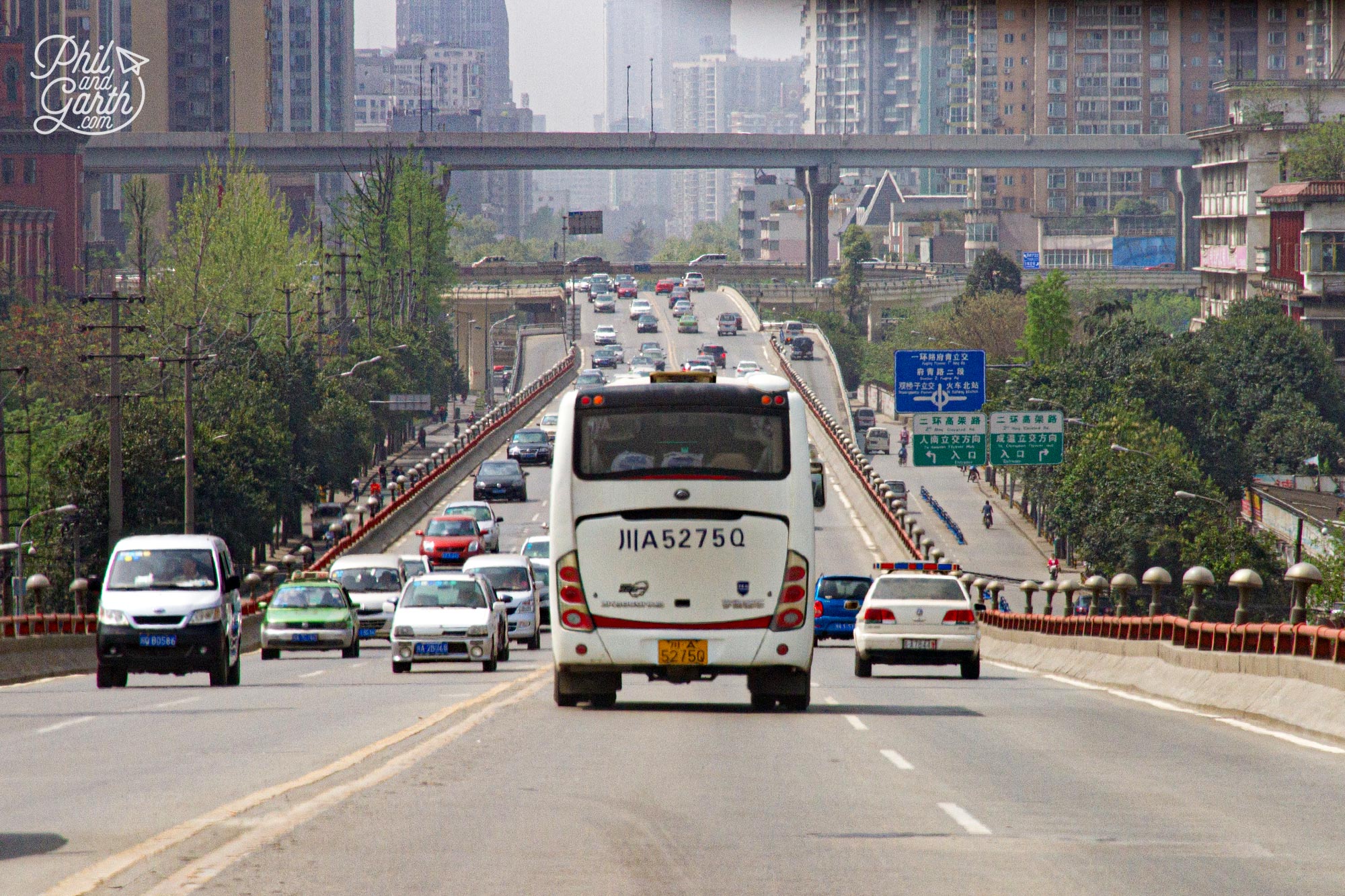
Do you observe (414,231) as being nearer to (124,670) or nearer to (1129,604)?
(1129,604)

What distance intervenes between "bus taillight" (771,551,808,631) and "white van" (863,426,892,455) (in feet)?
349

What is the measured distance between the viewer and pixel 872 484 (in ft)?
252

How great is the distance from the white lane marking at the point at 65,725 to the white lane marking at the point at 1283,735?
1096 centimetres

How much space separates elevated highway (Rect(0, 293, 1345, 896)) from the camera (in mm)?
8664

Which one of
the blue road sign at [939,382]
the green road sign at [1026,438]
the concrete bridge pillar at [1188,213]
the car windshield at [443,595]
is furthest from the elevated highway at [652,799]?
the concrete bridge pillar at [1188,213]

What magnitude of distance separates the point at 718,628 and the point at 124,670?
10274 mm

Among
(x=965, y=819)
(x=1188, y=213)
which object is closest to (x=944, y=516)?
(x=965, y=819)

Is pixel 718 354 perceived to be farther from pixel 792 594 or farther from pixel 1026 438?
pixel 792 594

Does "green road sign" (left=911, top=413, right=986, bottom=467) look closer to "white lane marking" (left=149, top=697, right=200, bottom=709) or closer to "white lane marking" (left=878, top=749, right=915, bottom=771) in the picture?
"white lane marking" (left=149, top=697, right=200, bottom=709)

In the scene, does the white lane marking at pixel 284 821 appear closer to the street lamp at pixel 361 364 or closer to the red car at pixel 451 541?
the red car at pixel 451 541

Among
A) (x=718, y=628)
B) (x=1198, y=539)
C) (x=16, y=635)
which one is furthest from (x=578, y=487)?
(x=1198, y=539)

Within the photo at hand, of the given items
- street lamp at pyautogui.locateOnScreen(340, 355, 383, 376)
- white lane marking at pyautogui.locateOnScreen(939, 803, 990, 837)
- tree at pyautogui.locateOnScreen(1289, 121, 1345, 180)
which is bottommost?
white lane marking at pyautogui.locateOnScreen(939, 803, 990, 837)

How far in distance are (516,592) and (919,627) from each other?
37.5 feet

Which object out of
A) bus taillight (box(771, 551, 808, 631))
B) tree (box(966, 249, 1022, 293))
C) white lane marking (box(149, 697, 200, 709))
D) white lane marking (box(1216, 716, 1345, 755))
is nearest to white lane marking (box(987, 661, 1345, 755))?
white lane marking (box(1216, 716, 1345, 755))
